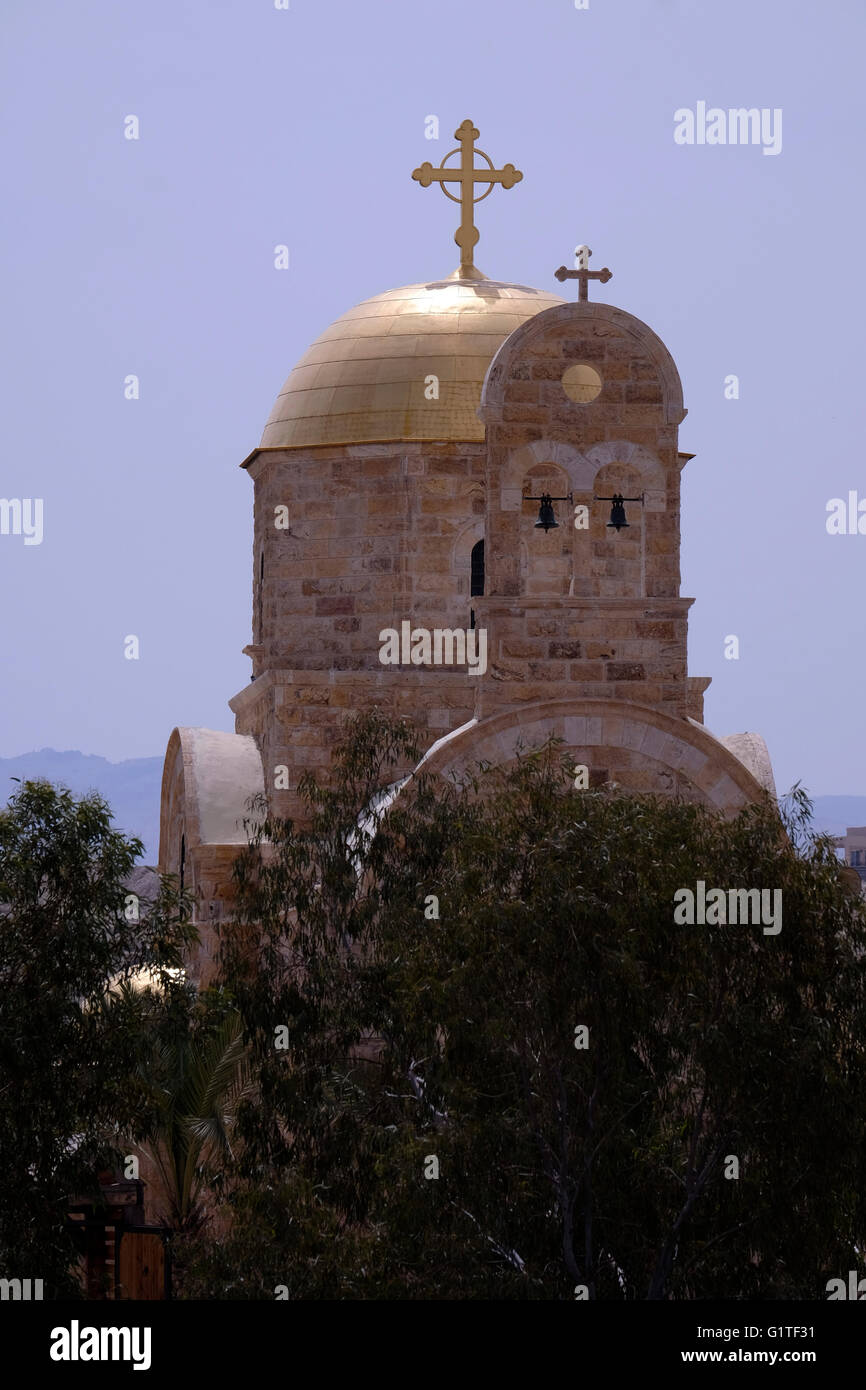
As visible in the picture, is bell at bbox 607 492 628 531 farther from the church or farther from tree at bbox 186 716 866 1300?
tree at bbox 186 716 866 1300

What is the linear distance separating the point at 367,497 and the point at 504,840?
31.3 feet

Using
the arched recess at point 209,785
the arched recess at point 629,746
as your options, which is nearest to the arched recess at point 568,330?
the arched recess at point 629,746

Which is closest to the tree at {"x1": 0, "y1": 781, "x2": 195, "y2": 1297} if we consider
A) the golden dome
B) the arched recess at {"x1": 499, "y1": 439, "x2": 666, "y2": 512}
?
the arched recess at {"x1": 499, "y1": 439, "x2": 666, "y2": 512}

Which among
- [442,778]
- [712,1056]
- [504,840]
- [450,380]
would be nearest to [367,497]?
[450,380]

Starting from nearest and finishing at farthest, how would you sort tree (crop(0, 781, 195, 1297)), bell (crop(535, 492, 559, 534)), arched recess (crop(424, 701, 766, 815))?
tree (crop(0, 781, 195, 1297))
arched recess (crop(424, 701, 766, 815))
bell (crop(535, 492, 559, 534))

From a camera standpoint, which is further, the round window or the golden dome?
the golden dome

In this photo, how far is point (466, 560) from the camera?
25125 mm

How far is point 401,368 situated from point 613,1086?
11.8 meters

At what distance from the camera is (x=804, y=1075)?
1515 centimetres

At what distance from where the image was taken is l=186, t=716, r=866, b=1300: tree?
15398 mm

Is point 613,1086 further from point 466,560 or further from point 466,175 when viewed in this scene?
point 466,175

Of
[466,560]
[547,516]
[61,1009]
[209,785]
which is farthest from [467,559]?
[61,1009]

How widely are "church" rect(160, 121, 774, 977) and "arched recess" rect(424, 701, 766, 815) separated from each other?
0.06ft
